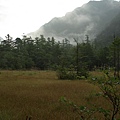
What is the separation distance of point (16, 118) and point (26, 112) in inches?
34.4

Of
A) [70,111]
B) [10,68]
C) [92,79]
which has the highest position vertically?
[92,79]

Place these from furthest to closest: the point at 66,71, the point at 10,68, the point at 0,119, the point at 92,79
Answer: the point at 10,68, the point at 66,71, the point at 0,119, the point at 92,79

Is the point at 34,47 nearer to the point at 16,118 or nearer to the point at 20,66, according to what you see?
the point at 20,66

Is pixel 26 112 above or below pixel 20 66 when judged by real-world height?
above

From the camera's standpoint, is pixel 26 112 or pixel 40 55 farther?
pixel 40 55

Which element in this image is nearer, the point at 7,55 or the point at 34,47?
the point at 7,55

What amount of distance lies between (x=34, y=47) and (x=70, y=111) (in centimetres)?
5929

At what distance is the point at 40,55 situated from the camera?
63250 millimetres

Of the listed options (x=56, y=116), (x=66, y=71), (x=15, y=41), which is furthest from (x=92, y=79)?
(x=15, y=41)

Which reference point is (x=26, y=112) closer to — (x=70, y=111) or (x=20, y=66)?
(x=70, y=111)

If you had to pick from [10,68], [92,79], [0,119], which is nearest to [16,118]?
[0,119]

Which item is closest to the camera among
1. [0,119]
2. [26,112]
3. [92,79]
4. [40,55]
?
[92,79]

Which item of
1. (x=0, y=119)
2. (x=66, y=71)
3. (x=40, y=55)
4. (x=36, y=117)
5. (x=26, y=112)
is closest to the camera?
(x=0, y=119)

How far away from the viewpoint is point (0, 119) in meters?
6.36
